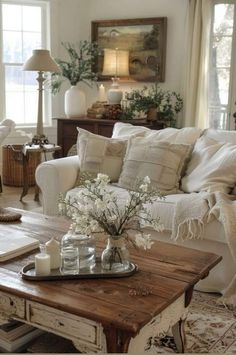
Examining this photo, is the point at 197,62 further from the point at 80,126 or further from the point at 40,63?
the point at 40,63

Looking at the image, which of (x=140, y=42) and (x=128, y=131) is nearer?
(x=128, y=131)

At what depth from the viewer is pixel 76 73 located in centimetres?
556

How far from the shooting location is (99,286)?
1.80m

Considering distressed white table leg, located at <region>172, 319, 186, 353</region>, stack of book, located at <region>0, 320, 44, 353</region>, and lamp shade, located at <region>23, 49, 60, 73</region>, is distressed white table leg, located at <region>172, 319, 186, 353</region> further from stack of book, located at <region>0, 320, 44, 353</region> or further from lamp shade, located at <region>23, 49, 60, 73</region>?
lamp shade, located at <region>23, 49, 60, 73</region>

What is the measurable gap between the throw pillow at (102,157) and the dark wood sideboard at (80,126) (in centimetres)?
158

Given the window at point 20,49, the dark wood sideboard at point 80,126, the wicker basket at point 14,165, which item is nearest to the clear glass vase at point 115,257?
the dark wood sideboard at point 80,126

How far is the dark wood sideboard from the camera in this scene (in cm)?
518

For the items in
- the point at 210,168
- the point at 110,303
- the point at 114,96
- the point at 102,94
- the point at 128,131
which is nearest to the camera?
the point at 110,303

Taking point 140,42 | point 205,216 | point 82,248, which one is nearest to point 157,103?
point 140,42

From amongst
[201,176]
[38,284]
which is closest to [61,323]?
[38,284]

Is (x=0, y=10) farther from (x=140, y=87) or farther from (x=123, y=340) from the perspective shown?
(x=123, y=340)

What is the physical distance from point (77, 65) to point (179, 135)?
109 inches

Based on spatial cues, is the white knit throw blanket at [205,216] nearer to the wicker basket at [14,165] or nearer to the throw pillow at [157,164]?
the throw pillow at [157,164]

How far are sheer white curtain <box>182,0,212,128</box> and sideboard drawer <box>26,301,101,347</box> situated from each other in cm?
383
